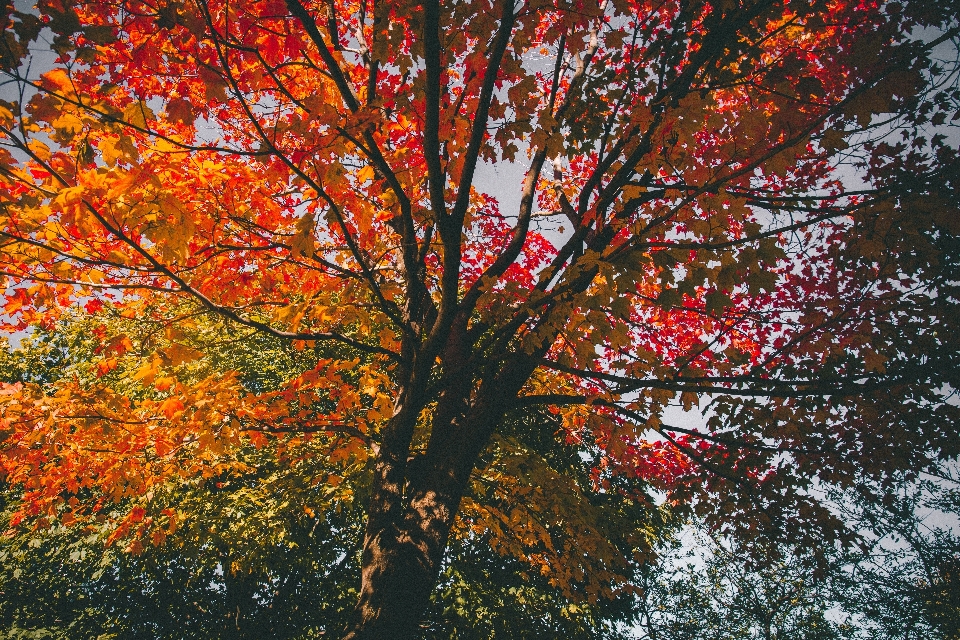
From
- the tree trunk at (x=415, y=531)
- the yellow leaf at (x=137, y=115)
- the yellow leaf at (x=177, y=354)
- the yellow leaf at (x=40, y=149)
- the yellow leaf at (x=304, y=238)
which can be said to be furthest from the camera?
the yellow leaf at (x=177, y=354)

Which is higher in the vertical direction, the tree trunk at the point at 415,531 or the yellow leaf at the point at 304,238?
the yellow leaf at the point at 304,238

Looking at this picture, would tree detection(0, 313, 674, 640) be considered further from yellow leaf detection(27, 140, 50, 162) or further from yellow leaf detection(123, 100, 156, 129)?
yellow leaf detection(123, 100, 156, 129)

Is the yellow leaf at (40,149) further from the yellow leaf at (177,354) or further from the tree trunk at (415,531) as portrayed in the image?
the tree trunk at (415,531)

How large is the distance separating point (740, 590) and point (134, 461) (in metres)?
25.7

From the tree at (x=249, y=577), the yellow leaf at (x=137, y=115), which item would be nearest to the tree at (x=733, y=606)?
the tree at (x=249, y=577)

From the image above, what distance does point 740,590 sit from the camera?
68.3 feet

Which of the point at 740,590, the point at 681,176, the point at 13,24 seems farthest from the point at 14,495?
the point at 740,590

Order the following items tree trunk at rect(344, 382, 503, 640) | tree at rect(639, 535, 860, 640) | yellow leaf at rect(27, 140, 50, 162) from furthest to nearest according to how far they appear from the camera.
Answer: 1. tree at rect(639, 535, 860, 640)
2. tree trunk at rect(344, 382, 503, 640)
3. yellow leaf at rect(27, 140, 50, 162)

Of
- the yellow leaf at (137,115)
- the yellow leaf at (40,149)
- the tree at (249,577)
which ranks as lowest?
the tree at (249,577)

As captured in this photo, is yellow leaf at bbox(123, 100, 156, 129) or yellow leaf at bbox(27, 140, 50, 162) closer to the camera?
yellow leaf at bbox(123, 100, 156, 129)

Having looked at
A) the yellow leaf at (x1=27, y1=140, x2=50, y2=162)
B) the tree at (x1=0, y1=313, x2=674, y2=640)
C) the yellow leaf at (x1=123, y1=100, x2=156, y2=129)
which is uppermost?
the yellow leaf at (x1=123, y1=100, x2=156, y2=129)

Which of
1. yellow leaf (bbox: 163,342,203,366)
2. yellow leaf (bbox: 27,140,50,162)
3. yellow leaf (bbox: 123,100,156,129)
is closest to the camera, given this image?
yellow leaf (bbox: 123,100,156,129)

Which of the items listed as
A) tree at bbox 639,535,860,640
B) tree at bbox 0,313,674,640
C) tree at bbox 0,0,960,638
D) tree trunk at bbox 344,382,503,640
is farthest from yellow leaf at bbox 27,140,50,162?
tree at bbox 639,535,860,640

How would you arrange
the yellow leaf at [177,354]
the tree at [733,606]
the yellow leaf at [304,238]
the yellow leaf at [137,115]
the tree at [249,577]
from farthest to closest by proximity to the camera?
1. the tree at [733,606]
2. the tree at [249,577]
3. the yellow leaf at [177,354]
4. the yellow leaf at [304,238]
5. the yellow leaf at [137,115]
